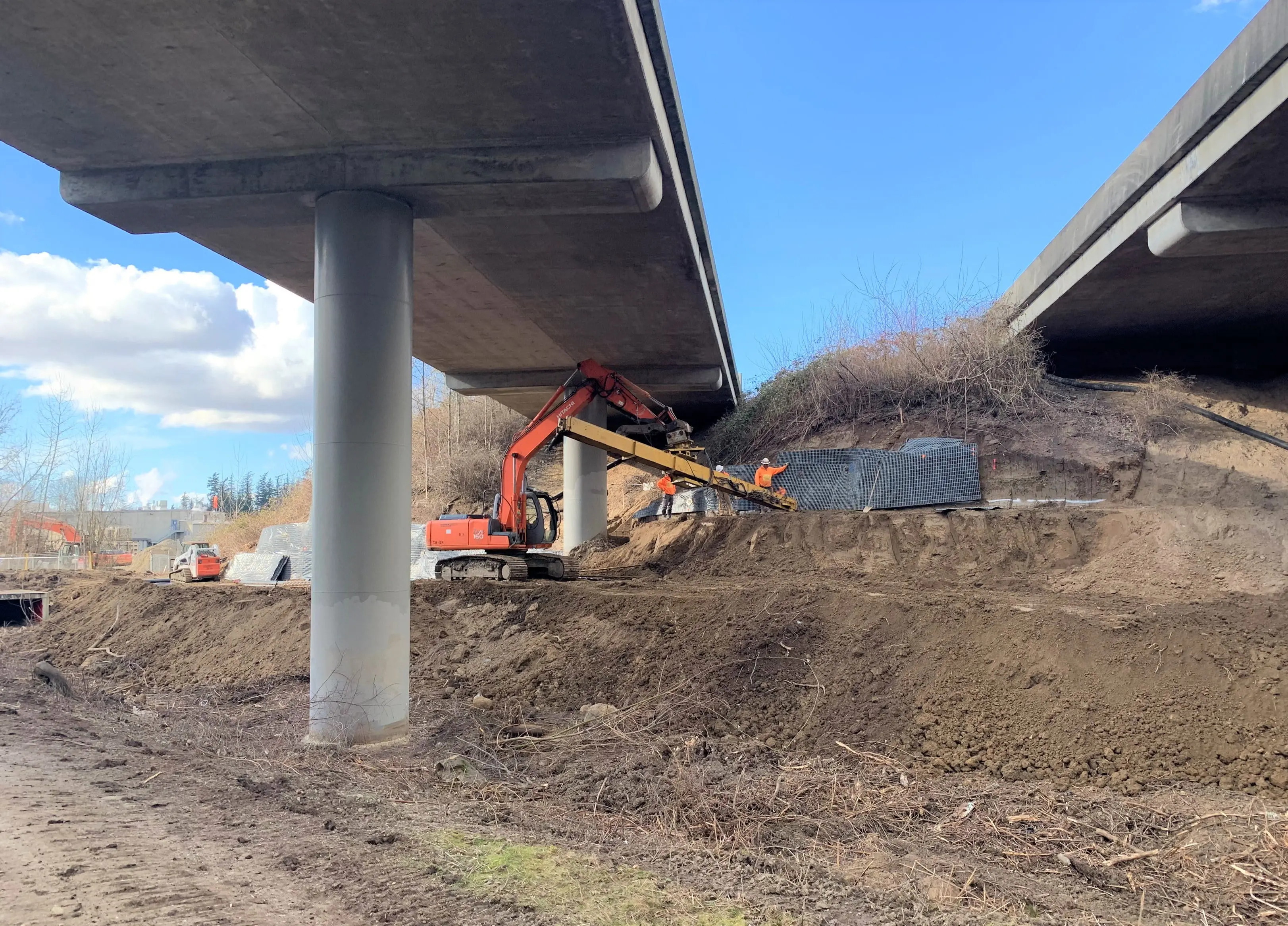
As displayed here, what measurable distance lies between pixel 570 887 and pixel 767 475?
50.7ft

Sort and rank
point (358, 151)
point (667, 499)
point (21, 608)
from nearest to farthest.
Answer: point (358, 151) < point (21, 608) < point (667, 499)

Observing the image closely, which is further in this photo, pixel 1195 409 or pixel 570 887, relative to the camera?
pixel 1195 409

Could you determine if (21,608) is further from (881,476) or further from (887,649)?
(887,649)

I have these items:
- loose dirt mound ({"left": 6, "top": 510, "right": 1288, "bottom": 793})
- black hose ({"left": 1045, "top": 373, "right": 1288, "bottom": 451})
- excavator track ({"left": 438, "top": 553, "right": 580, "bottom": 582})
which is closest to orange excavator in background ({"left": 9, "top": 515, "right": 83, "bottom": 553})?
loose dirt mound ({"left": 6, "top": 510, "right": 1288, "bottom": 793})

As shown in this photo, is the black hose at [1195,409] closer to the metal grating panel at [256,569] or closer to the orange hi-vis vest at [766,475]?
the orange hi-vis vest at [766,475]

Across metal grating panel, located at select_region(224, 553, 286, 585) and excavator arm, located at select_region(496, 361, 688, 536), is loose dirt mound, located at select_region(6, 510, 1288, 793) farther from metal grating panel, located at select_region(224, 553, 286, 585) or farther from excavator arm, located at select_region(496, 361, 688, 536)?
metal grating panel, located at select_region(224, 553, 286, 585)

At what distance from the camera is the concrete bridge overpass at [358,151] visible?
21.6ft

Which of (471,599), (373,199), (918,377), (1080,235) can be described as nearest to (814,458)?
(918,377)

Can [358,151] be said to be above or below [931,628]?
above

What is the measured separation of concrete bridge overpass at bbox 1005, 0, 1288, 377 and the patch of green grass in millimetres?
9654

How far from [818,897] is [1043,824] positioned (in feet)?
8.96

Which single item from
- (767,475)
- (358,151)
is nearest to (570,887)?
(358,151)

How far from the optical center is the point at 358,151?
860 centimetres

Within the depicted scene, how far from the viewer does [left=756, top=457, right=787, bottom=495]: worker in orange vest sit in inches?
761
